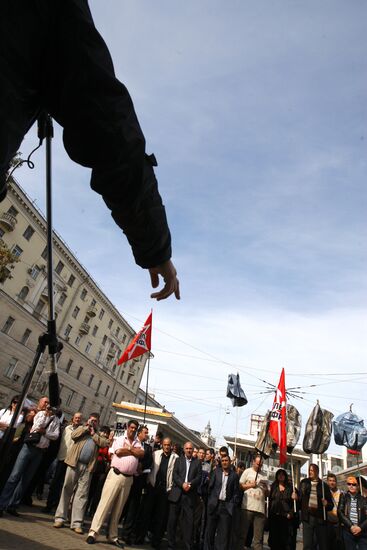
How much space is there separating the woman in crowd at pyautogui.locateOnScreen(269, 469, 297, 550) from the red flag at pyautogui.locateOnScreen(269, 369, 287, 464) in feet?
9.59

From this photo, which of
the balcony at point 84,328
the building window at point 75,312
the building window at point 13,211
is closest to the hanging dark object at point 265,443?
the building window at point 13,211

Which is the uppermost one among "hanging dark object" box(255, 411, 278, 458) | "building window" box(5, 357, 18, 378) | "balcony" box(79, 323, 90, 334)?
"balcony" box(79, 323, 90, 334)

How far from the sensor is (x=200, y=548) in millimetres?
8867

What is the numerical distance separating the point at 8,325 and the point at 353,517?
113ft

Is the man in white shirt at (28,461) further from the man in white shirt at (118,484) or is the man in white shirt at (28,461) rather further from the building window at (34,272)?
the building window at (34,272)

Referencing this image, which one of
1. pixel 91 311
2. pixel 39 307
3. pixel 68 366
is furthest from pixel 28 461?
pixel 91 311

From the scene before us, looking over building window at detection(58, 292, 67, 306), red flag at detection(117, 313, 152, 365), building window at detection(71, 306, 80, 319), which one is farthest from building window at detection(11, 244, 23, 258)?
red flag at detection(117, 313, 152, 365)

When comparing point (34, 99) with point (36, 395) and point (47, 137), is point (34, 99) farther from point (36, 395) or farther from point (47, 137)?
point (36, 395)

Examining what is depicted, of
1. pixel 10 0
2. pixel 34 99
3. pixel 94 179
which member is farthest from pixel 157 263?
pixel 10 0

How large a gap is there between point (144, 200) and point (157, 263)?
0.97 feet

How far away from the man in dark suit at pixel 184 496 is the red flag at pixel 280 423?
5930mm

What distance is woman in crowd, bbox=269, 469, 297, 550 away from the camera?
9.58m

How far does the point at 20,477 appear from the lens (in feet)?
21.1

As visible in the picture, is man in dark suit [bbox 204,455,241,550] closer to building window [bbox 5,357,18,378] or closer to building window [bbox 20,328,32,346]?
building window [bbox 5,357,18,378]
